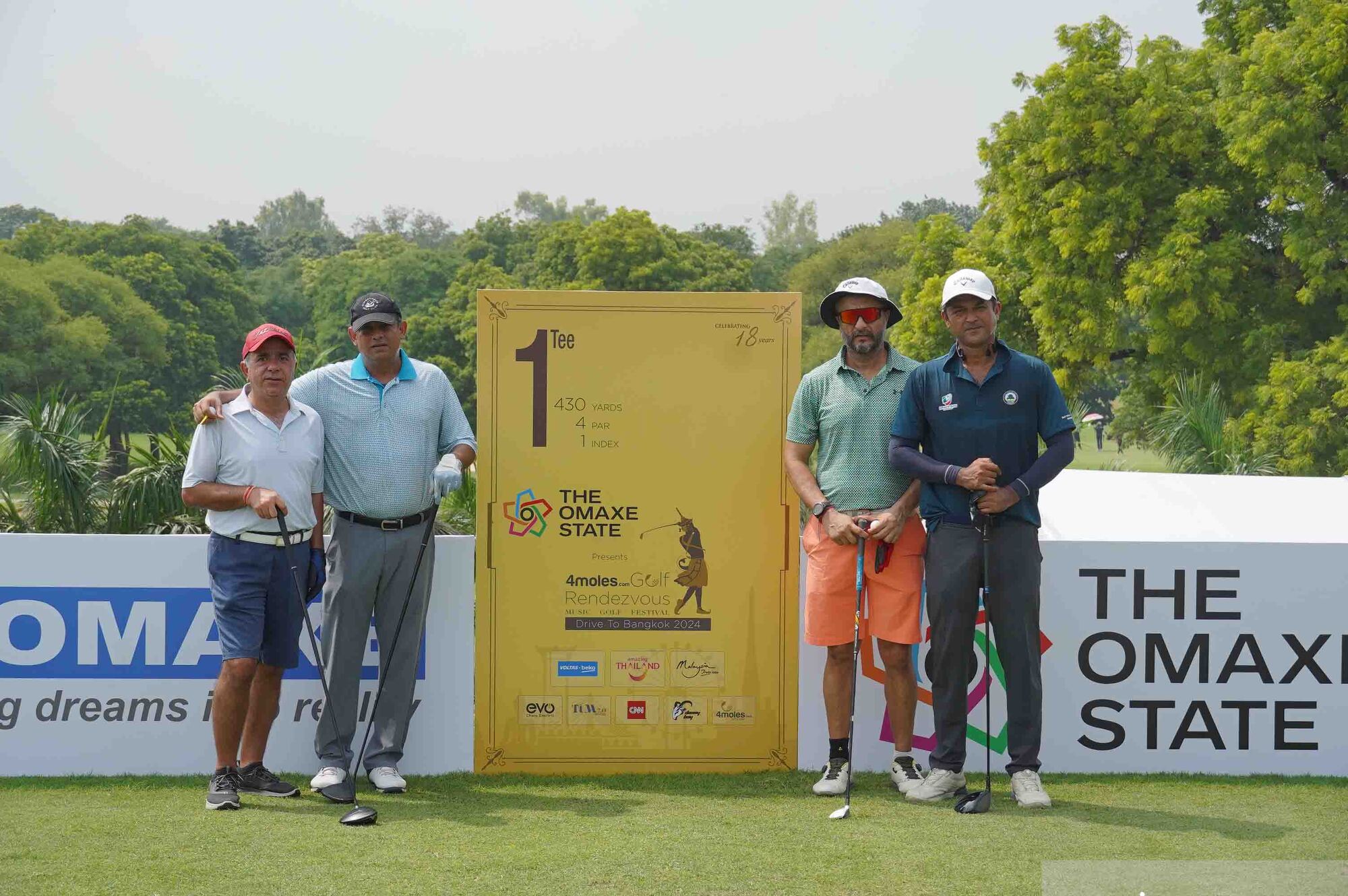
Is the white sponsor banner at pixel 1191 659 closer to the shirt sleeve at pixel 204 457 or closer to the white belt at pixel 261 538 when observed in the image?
the white belt at pixel 261 538

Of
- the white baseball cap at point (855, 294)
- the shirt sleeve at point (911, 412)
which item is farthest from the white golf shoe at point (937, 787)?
the white baseball cap at point (855, 294)

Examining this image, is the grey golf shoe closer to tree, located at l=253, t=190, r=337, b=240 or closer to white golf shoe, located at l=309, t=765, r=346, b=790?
white golf shoe, located at l=309, t=765, r=346, b=790

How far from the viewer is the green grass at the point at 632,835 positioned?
160 inches

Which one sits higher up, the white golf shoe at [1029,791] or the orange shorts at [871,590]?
the orange shorts at [871,590]

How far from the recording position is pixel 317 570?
530 cm

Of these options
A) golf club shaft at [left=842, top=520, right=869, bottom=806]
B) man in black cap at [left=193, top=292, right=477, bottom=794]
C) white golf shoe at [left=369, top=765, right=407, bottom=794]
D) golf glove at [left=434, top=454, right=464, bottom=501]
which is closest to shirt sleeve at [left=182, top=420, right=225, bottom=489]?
man in black cap at [left=193, top=292, right=477, bottom=794]

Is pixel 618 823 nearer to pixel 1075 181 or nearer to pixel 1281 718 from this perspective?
pixel 1281 718

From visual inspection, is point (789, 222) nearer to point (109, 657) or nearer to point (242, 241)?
point (242, 241)

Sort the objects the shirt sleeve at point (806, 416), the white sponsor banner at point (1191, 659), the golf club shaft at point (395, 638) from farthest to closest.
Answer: the white sponsor banner at point (1191, 659) → the shirt sleeve at point (806, 416) → the golf club shaft at point (395, 638)

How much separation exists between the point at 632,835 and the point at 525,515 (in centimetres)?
158

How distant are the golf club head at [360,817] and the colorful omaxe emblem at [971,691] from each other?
209cm

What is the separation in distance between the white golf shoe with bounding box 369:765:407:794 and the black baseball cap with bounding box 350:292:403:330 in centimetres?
170

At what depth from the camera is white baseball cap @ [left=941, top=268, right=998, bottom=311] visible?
5.08 meters

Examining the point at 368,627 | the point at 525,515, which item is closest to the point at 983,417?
the point at 525,515
